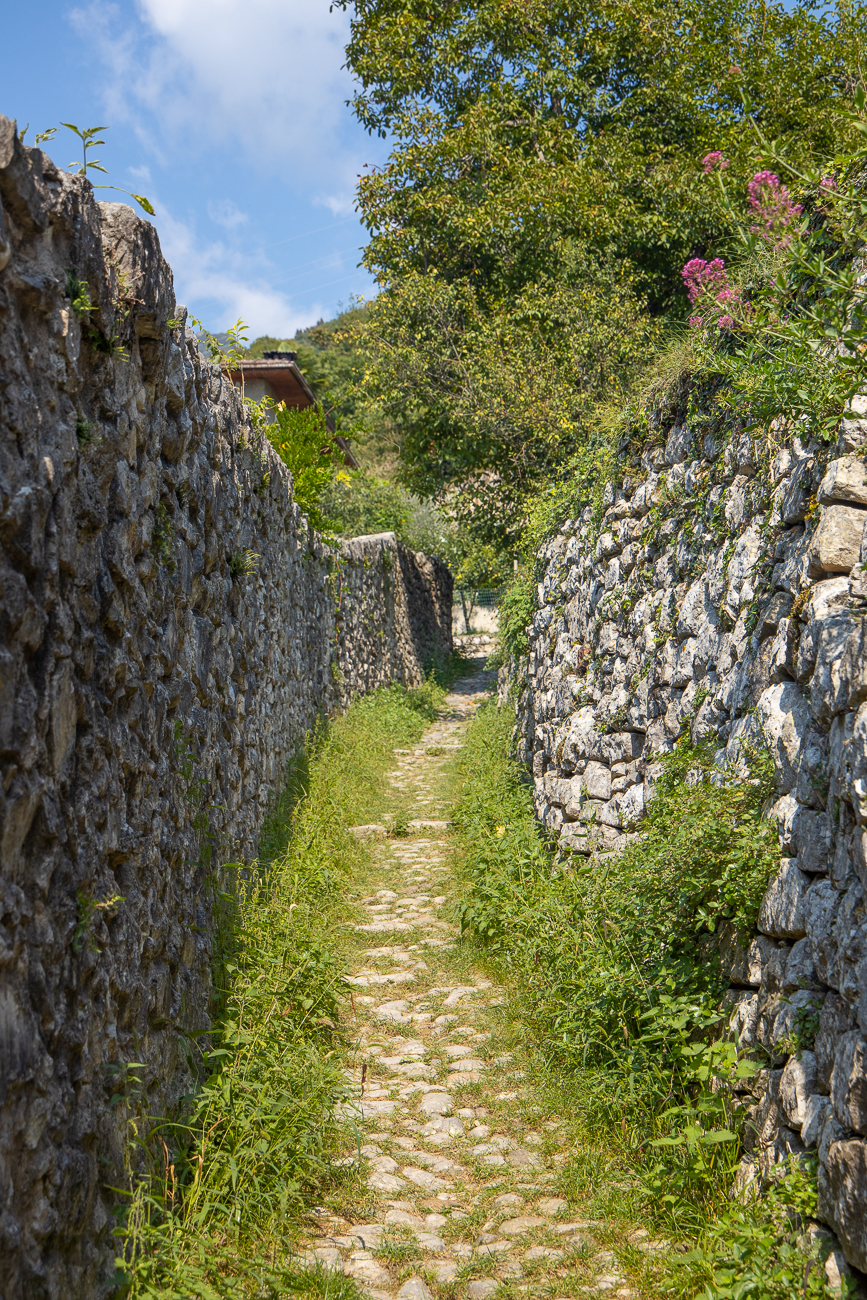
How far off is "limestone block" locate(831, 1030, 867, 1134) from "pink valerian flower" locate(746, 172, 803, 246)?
263 centimetres

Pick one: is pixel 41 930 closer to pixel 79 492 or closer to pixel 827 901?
pixel 79 492

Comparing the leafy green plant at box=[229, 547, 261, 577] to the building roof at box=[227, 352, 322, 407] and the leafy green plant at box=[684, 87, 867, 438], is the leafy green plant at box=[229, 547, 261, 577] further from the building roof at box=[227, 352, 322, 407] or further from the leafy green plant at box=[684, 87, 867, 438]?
the building roof at box=[227, 352, 322, 407]

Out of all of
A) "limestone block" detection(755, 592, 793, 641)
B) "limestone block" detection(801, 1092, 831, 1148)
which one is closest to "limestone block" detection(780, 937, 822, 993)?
"limestone block" detection(801, 1092, 831, 1148)

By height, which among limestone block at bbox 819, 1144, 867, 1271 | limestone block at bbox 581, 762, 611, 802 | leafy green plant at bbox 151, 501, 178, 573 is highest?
leafy green plant at bbox 151, 501, 178, 573

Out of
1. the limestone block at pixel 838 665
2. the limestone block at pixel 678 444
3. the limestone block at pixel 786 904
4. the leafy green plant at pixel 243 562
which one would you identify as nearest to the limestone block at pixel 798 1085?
the limestone block at pixel 786 904

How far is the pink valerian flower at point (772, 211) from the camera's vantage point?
3.40 metres

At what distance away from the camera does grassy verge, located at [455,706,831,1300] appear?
8.92 ft

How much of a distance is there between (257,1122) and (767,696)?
260 centimetres

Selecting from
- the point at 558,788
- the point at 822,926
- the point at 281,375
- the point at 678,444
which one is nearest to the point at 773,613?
the point at 822,926

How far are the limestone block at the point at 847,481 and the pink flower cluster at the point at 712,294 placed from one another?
102 cm

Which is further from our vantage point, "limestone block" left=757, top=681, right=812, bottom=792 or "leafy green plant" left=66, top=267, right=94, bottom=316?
"limestone block" left=757, top=681, right=812, bottom=792

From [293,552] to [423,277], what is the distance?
7.60 m

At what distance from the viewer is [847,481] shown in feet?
10.7

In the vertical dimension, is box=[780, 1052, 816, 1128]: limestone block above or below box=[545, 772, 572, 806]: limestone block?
below
